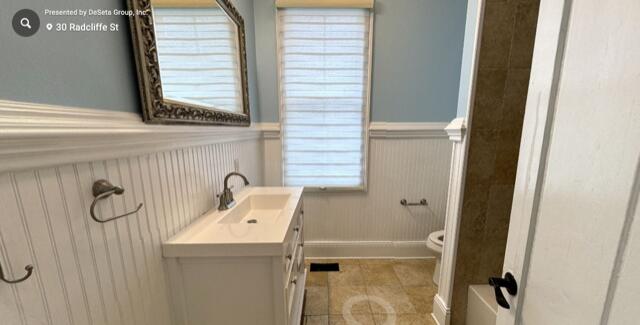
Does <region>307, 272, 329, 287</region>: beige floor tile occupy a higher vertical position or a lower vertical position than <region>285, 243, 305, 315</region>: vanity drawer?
lower

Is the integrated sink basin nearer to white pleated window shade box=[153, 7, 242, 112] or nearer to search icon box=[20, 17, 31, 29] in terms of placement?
white pleated window shade box=[153, 7, 242, 112]

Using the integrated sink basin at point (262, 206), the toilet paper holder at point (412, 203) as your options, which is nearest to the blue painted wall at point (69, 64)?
the integrated sink basin at point (262, 206)

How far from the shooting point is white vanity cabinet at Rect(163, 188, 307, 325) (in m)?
0.86

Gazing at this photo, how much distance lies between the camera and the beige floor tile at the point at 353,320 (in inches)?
62.8

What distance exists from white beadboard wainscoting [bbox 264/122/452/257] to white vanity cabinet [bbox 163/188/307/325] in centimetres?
135

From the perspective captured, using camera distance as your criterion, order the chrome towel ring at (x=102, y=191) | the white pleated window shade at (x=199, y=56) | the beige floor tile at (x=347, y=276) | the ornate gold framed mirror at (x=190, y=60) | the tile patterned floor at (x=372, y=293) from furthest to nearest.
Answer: the beige floor tile at (x=347, y=276) < the tile patterned floor at (x=372, y=293) < the white pleated window shade at (x=199, y=56) < the ornate gold framed mirror at (x=190, y=60) < the chrome towel ring at (x=102, y=191)

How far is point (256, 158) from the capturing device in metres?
2.08

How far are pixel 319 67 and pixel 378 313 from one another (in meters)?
1.98

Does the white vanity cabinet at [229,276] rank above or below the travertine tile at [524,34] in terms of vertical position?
below

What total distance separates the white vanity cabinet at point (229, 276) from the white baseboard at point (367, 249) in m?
1.41

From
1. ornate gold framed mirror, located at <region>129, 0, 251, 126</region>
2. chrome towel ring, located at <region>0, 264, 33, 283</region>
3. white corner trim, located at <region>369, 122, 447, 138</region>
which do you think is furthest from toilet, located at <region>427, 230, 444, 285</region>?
chrome towel ring, located at <region>0, 264, 33, 283</region>

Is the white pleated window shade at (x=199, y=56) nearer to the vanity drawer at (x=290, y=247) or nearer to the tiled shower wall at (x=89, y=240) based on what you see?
the tiled shower wall at (x=89, y=240)

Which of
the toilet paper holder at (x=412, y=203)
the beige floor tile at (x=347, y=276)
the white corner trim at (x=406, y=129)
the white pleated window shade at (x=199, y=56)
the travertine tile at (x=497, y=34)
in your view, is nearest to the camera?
the white pleated window shade at (x=199, y=56)

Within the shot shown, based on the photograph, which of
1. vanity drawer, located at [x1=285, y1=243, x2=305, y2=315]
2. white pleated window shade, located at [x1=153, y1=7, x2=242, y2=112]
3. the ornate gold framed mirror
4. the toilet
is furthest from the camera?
the toilet
